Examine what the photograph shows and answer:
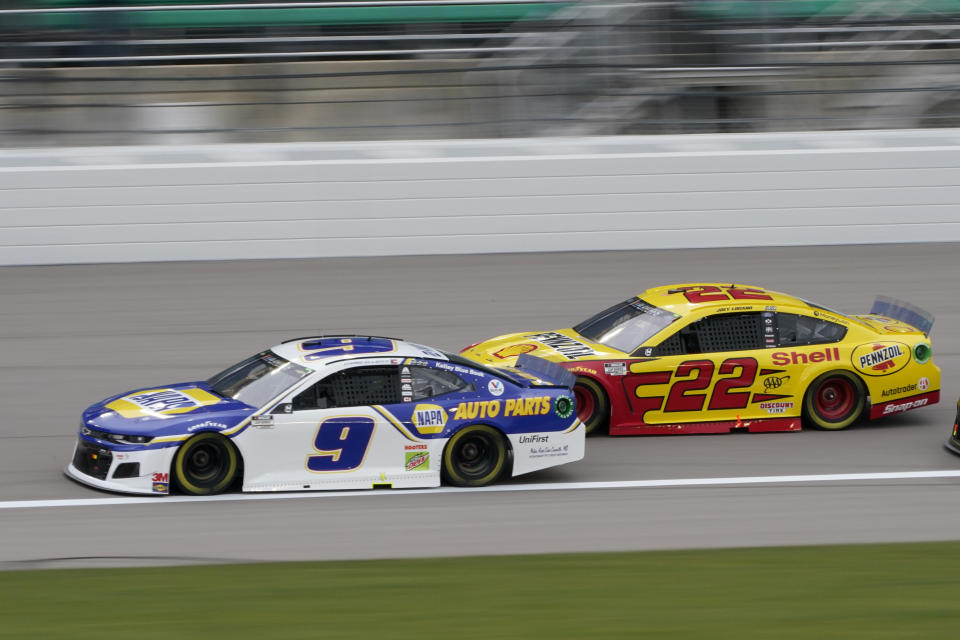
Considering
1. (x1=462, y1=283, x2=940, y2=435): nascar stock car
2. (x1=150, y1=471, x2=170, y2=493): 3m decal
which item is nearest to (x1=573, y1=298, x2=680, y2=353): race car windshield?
(x1=462, y1=283, x2=940, y2=435): nascar stock car

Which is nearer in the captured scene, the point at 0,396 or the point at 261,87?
the point at 0,396

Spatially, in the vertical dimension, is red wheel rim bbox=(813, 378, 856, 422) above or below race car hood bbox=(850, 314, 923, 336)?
below

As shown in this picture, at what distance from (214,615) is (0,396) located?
662 cm

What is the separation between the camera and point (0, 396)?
1189 centimetres

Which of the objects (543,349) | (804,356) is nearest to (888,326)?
(804,356)

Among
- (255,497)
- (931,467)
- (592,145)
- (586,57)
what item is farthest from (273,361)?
(586,57)

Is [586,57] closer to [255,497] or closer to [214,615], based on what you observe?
[255,497]

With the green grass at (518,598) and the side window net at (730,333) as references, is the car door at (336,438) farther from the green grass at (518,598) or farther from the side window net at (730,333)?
the side window net at (730,333)

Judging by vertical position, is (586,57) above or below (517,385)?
above

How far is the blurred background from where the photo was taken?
59.2 feet

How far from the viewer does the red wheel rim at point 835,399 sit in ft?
35.9

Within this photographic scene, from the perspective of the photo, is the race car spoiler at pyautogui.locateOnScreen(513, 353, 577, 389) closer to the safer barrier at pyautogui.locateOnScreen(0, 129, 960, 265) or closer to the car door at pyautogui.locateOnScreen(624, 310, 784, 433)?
the car door at pyautogui.locateOnScreen(624, 310, 784, 433)

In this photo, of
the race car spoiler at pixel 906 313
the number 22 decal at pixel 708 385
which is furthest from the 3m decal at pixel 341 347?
the race car spoiler at pixel 906 313

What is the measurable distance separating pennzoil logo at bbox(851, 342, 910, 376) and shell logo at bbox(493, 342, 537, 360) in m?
2.78
